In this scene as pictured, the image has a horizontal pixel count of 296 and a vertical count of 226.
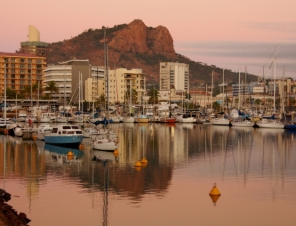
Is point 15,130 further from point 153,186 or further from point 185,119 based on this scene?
point 185,119

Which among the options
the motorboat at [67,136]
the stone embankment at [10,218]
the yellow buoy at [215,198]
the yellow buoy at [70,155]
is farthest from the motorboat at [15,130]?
the stone embankment at [10,218]

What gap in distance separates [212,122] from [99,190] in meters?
88.9

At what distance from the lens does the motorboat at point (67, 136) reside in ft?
211

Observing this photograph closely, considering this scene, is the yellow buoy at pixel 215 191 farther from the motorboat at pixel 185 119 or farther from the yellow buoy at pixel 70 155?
the motorboat at pixel 185 119

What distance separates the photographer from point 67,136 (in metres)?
64.8

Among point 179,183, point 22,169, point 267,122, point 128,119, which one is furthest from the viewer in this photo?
point 128,119

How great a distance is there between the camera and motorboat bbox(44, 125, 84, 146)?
64438mm

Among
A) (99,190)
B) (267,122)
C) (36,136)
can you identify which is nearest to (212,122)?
(267,122)

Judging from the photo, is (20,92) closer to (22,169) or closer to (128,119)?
(128,119)

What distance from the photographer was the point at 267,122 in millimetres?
110125

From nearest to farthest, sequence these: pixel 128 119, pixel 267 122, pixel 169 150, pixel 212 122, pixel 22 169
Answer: pixel 22 169 → pixel 169 150 → pixel 267 122 → pixel 212 122 → pixel 128 119

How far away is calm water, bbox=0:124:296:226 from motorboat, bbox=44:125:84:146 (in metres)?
1.20

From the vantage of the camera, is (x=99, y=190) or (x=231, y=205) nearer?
(x=231, y=205)

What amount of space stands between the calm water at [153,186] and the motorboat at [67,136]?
120cm
